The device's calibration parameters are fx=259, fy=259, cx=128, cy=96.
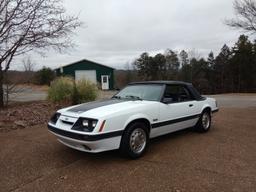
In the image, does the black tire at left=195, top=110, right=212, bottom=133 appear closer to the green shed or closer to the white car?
the white car

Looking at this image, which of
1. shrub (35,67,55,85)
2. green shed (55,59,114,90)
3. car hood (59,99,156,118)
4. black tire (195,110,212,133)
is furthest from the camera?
shrub (35,67,55,85)

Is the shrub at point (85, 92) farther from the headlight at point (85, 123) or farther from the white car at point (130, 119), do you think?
the headlight at point (85, 123)

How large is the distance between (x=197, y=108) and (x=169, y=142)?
1223 mm

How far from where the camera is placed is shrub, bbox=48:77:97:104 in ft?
34.8

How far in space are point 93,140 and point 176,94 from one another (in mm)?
2666

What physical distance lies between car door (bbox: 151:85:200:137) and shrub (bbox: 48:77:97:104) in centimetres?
527

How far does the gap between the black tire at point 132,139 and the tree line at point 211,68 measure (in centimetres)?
3579

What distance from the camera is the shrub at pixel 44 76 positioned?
3738 cm

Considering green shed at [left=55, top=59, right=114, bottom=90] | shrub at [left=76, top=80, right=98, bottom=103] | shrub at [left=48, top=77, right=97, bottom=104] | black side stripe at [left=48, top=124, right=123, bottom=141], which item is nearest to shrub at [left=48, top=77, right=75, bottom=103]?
shrub at [left=48, top=77, right=97, bottom=104]

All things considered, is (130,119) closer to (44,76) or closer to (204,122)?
(204,122)

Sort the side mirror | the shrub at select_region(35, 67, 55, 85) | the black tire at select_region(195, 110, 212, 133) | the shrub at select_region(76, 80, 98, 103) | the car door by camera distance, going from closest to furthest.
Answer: the car door, the side mirror, the black tire at select_region(195, 110, 212, 133), the shrub at select_region(76, 80, 98, 103), the shrub at select_region(35, 67, 55, 85)

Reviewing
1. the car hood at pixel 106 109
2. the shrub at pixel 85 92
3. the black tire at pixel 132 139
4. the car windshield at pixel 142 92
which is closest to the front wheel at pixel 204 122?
the car windshield at pixel 142 92

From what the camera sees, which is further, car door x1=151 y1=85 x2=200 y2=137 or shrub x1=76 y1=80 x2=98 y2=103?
shrub x1=76 y1=80 x2=98 y2=103

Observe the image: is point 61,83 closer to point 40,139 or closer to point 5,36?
point 5,36
